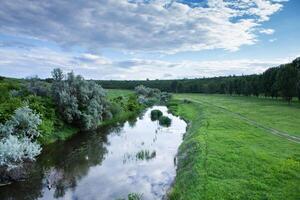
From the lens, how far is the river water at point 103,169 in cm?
2208

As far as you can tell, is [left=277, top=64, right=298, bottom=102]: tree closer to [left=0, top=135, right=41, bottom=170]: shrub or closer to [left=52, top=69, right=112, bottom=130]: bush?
[left=52, top=69, right=112, bottom=130]: bush

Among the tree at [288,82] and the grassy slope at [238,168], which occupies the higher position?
the tree at [288,82]

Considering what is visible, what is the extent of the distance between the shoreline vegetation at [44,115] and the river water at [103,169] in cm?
168

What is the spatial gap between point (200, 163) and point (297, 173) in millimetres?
7112

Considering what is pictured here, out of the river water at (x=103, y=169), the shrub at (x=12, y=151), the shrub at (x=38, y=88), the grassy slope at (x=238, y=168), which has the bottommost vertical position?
the river water at (x=103, y=169)

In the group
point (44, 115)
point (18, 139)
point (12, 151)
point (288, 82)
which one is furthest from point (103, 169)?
point (288, 82)

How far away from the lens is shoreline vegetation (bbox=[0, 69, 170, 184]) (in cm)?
2436

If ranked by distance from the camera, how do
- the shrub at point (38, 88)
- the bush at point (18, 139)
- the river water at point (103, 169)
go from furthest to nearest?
the shrub at point (38, 88)
the bush at point (18, 139)
the river water at point (103, 169)

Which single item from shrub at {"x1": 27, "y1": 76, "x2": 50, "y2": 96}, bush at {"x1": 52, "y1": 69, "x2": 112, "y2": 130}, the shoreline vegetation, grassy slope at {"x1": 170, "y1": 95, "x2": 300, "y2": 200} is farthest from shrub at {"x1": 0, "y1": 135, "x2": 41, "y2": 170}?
shrub at {"x1": 27, "y1": 76, "x2": 50, "y2": 96}

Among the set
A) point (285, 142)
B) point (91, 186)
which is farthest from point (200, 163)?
point (285, 142)

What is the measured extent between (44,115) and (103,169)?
50.1ft

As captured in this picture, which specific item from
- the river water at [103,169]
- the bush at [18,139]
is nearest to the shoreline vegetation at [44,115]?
the bush at [18,139]

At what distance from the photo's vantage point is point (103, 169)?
28.0 metres

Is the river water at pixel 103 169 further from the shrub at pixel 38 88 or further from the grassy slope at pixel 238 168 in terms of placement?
the shrub at pixel 38 88
